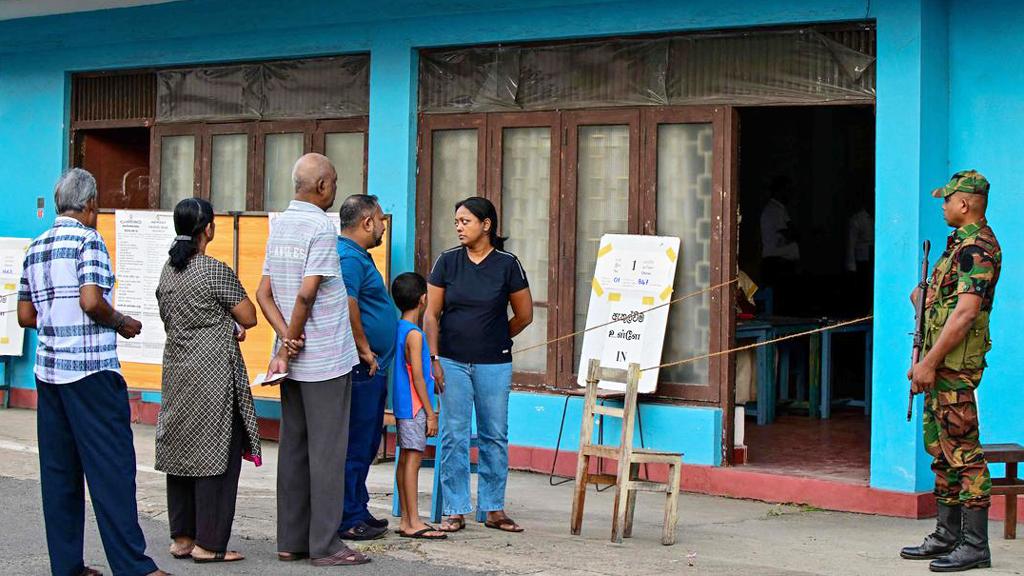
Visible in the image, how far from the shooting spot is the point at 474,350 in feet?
26.5

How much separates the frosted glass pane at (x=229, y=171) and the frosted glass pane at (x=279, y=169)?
0.75ft

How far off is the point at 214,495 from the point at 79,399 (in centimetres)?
90

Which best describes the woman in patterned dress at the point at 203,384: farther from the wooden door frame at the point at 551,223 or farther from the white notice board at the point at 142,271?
the white notice board at the point at 142,271

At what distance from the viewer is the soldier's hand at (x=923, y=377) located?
7.24 metres

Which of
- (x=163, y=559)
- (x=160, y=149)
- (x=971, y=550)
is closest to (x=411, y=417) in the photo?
(x=163, y=559)

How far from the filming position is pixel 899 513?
890 centimetres

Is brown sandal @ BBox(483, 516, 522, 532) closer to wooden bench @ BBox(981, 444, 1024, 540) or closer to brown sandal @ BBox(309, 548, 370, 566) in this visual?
brown sandal @ BBox(309, 548, 370, 566)

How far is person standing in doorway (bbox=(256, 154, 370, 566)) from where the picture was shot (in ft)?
23.0

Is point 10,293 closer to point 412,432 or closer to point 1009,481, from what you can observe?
point 412,432

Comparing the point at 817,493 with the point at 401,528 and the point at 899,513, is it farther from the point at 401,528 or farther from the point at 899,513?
the point at 401,528

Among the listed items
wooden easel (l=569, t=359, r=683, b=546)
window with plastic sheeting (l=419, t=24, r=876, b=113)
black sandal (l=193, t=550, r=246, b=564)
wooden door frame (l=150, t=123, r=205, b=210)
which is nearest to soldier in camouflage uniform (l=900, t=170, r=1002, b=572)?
wooden easel (l=569, t=359, r=683, b=546)

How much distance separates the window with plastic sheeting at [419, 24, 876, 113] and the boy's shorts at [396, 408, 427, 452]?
3.45 m

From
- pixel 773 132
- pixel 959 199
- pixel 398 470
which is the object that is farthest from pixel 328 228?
pixel 773 132

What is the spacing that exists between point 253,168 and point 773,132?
6.26m
